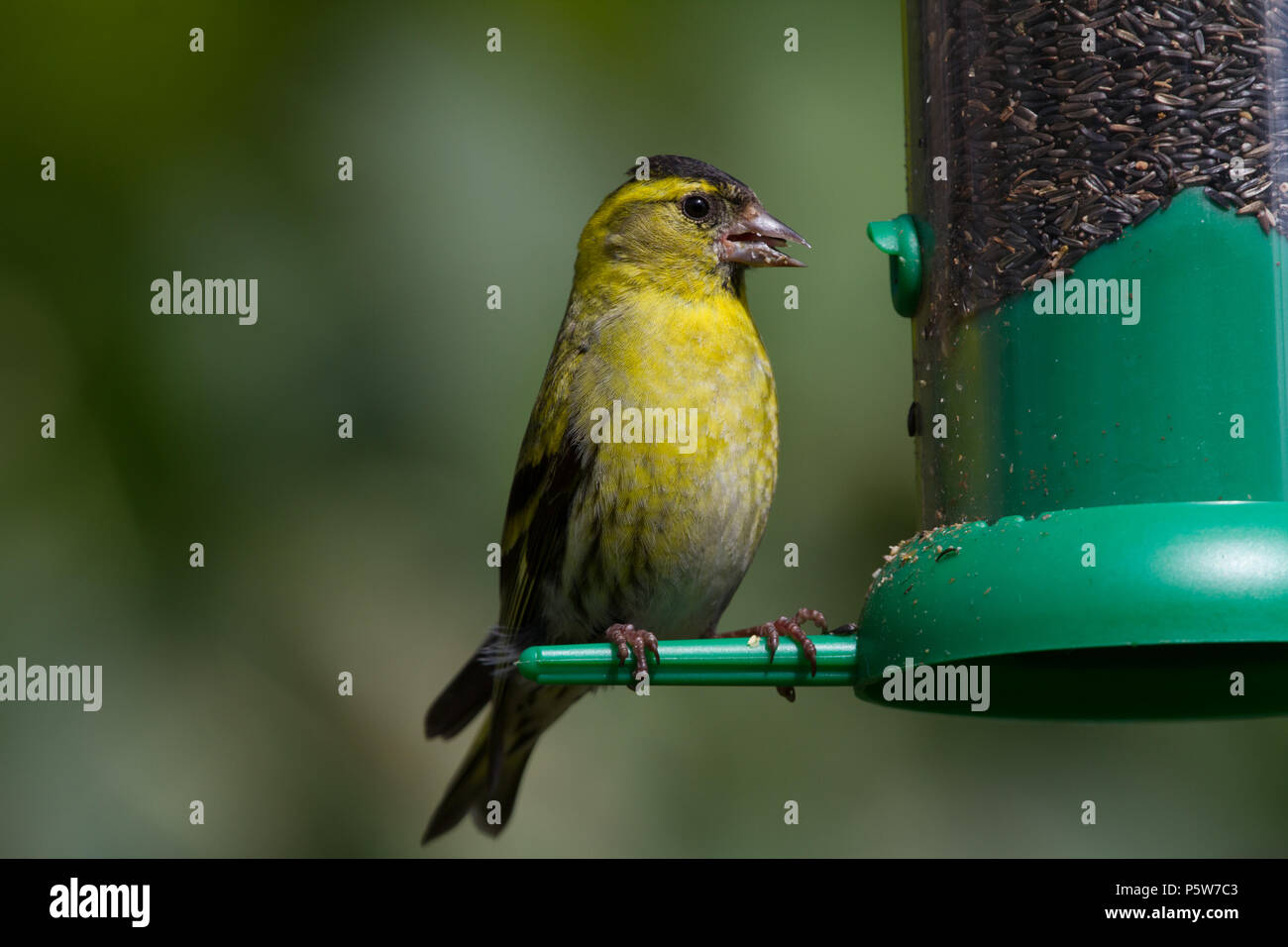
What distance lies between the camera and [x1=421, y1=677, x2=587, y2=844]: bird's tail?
5805 millimetres

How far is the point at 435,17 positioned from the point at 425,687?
2.64 metres

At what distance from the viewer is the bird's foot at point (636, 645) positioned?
4.04m

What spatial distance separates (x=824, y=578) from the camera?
22.2 feet

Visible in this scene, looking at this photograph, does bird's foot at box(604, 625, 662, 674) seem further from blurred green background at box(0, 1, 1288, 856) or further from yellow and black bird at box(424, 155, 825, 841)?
blurred green background at box(0, 1, 1288, 856)

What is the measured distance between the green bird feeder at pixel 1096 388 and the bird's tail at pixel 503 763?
5.43 ft

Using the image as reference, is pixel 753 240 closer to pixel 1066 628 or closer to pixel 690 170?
pixel 690 170

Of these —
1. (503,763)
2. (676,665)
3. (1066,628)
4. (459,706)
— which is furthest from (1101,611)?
(503,763)

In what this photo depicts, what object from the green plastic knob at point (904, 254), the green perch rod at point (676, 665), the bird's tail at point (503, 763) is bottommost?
the bird's tail at point (503, 763)

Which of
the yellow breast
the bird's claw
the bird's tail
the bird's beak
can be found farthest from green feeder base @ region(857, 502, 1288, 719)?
the bird's tail

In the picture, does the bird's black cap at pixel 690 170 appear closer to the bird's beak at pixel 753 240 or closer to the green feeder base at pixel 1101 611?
the bird's beak at pixel 753 240

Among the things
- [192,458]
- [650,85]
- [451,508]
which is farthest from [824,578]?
[192,458]

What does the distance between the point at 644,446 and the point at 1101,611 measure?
172 cm

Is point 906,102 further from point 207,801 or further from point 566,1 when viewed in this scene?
point 207,801

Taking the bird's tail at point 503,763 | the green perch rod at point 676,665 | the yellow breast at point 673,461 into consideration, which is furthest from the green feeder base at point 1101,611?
the bird's tail at point 503,763
